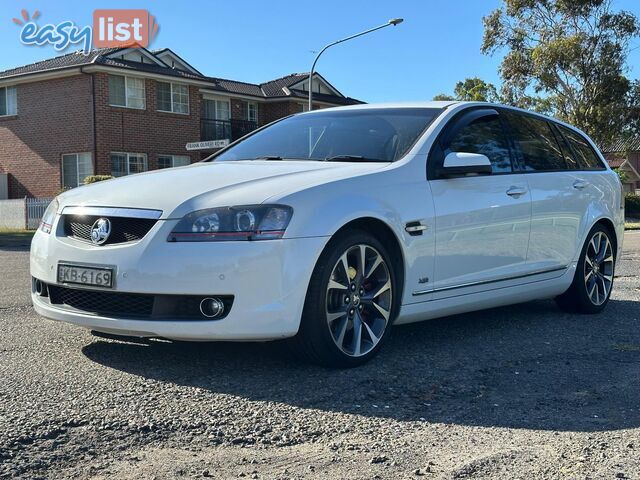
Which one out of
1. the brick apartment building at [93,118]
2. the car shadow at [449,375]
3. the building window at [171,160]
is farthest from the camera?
the building window at [171,160]

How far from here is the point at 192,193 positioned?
4.09 metres

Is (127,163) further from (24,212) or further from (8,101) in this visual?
(8,101)

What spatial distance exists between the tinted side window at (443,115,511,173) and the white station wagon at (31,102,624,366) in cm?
1

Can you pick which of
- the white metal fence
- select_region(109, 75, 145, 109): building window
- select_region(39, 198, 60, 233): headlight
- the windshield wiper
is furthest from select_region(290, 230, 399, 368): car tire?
select_region(109, 75, 145, 109): building window

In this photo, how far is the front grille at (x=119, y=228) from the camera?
4.00 m

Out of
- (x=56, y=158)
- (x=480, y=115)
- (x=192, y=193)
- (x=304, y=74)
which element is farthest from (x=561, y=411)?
(x=304, y=74)

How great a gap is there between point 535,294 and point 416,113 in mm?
1713

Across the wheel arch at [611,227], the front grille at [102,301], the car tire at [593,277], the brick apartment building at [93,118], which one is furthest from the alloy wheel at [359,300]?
the brick apartment building at [93,118]

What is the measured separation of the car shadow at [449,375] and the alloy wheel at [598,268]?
89 cm

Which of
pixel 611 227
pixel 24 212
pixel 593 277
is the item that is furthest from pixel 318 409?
pixel 24 212

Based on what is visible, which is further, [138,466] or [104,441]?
[104,441]

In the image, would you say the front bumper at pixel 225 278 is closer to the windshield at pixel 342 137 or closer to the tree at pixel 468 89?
the windshield at pixel 342 137

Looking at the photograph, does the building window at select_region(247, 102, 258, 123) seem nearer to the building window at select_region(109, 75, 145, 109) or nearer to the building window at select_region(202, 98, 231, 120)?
the building window at select_region(202, 98, 231, 120)

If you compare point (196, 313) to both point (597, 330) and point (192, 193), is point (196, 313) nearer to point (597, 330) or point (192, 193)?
point (192, 193)
